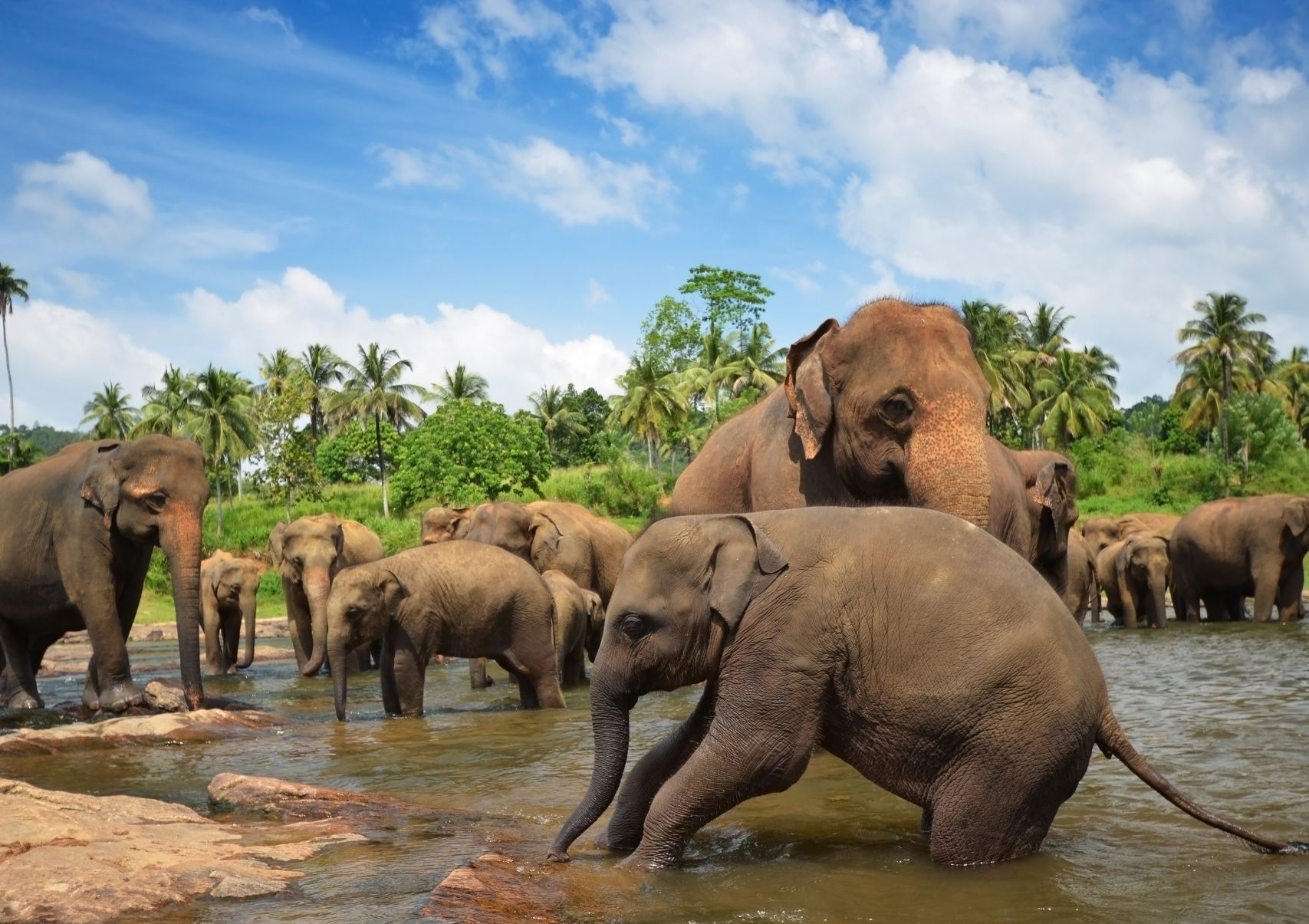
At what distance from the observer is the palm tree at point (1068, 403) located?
6306 cm

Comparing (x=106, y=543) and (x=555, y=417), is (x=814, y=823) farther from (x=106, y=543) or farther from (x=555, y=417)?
(x=555, y=417)

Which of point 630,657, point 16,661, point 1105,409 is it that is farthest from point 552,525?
point 1105,409

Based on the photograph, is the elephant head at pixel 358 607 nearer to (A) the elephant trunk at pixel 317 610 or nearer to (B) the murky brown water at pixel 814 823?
(B) the murky brown water at pixel 814 823

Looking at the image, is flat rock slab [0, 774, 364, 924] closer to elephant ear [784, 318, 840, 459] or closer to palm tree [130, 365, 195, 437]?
elephant ear [784, 318, 840, 459]

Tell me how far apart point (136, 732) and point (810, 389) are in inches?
250

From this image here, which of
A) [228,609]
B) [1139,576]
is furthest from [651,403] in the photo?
[228,609]

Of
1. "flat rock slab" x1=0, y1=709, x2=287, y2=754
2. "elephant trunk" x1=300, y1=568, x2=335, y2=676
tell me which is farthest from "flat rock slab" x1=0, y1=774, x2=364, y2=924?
"elephant trunk" x1=300, y1=568, x2=335, y2=676

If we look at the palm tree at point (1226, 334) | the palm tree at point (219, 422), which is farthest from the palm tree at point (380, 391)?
the palm tree at point (1226, 334)

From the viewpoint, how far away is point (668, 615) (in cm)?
582

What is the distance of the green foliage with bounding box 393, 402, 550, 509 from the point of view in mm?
52281

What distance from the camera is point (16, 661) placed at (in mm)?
14234

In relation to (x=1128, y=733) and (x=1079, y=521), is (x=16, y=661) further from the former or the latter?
(x=1079, y=521)

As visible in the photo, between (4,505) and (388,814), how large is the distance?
8.24 meters

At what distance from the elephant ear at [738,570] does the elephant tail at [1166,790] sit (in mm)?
1513
